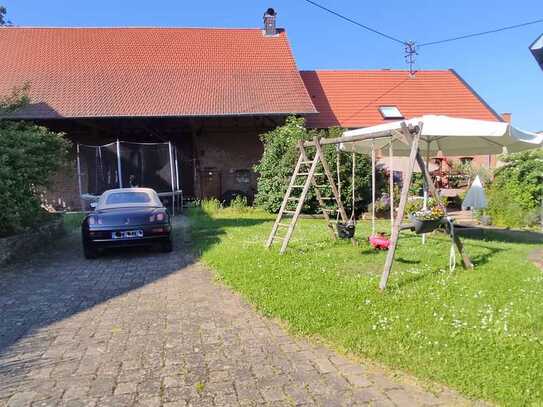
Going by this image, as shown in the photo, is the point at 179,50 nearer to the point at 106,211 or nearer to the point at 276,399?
the point at 106,211

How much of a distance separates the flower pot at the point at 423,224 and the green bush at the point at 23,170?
6657 mm

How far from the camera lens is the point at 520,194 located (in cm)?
1384

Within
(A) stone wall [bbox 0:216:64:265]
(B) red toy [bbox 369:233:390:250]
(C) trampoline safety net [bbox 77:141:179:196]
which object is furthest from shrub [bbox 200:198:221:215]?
(B) red toy [bbox 369:233:390:250]

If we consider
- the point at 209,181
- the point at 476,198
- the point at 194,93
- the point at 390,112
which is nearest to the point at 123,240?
the point at 476,198

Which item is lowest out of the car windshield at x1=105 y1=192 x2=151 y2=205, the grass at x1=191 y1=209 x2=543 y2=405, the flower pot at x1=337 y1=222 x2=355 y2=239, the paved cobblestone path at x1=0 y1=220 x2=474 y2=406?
the paved cobblestone path at x1=0 y1=220 x2=474 y2=406

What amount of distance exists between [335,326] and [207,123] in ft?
57.5

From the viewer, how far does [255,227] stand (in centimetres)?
1191

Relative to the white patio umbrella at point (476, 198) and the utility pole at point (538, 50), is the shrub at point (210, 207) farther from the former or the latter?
the utility pole at point (538, 50)

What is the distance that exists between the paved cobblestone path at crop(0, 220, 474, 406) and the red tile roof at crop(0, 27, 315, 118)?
13624mm

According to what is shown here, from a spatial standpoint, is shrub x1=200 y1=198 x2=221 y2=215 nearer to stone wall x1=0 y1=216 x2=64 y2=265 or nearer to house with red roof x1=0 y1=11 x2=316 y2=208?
house with red roof x1=0 y1=11 x2=316 y2=208

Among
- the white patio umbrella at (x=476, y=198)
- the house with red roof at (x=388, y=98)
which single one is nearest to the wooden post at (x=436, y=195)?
the white patio umbrella at (x=476, y=198)

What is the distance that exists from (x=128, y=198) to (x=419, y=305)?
6862 mm

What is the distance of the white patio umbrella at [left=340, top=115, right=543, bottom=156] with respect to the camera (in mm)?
7445

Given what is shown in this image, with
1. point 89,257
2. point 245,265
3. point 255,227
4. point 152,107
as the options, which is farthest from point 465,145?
point 152,107
